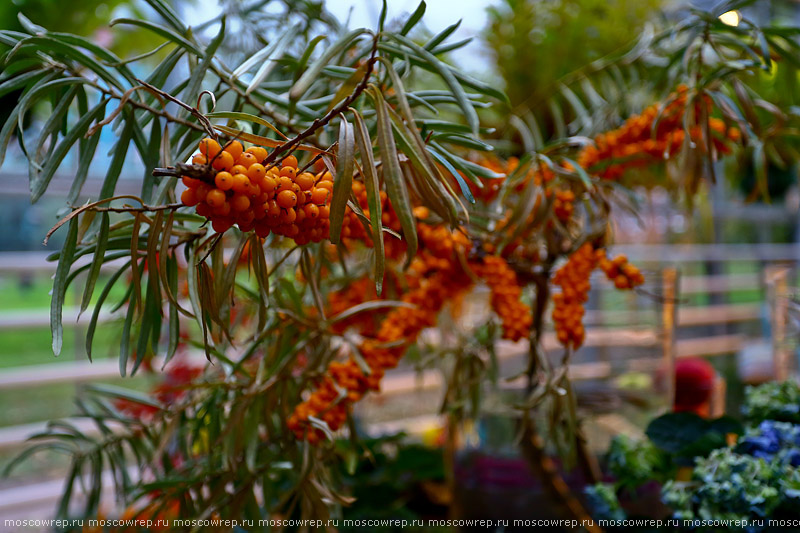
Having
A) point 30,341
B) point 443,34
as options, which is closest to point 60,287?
point 443,34

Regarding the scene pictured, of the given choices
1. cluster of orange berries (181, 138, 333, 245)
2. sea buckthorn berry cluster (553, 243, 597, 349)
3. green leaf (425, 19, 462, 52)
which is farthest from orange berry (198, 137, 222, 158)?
sea buckthorn berry cluster (553, 243, 597, 349)

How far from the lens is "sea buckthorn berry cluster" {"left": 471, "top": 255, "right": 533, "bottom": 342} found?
0.53 metres

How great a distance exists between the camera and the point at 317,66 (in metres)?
0.32

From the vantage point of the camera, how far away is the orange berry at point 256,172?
275 mm

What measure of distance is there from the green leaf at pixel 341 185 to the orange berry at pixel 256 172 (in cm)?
4

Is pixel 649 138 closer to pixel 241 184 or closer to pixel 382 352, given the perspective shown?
pixel 382 352

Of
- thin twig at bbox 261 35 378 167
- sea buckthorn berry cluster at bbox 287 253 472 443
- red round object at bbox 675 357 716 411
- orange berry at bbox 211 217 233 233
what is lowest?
red round object at bbox 675 357 716 411

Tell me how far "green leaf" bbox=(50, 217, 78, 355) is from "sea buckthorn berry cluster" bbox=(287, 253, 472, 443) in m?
0.22

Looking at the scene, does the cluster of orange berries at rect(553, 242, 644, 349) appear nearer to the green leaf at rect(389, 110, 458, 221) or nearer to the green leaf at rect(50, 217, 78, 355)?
the green leaf at rect(389, 110, 458, 221)

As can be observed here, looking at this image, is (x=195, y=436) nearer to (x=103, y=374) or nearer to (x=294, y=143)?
(x=294, y=143)

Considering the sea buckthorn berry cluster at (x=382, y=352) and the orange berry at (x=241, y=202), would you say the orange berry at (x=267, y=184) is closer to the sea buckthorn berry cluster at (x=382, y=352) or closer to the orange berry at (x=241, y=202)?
the orange berry at (x=241, y=202)

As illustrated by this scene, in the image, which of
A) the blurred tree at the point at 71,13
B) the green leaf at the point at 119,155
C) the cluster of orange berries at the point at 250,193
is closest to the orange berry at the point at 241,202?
the cluster of orange berries at the point at 250,193

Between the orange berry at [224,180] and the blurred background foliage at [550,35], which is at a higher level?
the blurred background foliage at [550,35]

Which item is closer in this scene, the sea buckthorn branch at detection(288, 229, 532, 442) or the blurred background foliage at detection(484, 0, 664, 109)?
the sea buckthorn branch at detection(288, 229, 532, 442)
